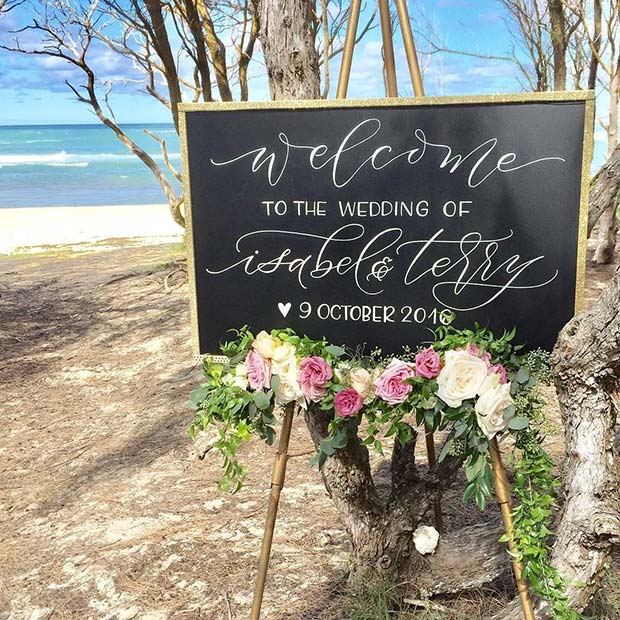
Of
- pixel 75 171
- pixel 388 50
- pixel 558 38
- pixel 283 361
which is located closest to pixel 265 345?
pixel 283 361

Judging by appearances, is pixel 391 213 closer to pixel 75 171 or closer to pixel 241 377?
pixel 241 377

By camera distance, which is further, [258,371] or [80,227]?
[80,227]

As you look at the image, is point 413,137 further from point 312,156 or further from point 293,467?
point 293,467

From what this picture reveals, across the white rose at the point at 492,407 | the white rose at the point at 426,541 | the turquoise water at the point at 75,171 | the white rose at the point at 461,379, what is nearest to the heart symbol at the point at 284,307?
the white rose at the point at 461,379

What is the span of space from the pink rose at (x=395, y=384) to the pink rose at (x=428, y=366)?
0.09 ft

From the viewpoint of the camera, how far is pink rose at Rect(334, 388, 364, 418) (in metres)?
1.87

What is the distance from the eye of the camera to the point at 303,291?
2.05 meters

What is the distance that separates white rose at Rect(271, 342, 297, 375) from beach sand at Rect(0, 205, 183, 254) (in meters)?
8.23

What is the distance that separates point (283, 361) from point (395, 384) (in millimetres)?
319

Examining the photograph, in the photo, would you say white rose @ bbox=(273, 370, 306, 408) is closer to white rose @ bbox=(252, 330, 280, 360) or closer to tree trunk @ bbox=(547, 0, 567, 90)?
white rose @ bbox=(252, 330, 280, 360)

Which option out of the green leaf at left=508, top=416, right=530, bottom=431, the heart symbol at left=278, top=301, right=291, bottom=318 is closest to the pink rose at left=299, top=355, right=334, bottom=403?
the heart symbol at left=278, top=301, right=291, bottom=318

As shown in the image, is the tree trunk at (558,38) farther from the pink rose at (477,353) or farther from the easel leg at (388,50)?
the pink rose at (477,353)

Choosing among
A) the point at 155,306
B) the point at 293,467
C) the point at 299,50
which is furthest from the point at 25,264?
the point at 299,50

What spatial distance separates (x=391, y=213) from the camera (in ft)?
6.47
